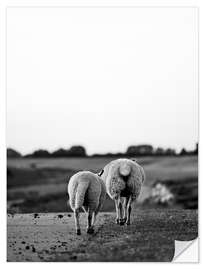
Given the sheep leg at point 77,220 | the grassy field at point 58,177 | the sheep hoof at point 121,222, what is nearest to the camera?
the sheep leg at point 77,220

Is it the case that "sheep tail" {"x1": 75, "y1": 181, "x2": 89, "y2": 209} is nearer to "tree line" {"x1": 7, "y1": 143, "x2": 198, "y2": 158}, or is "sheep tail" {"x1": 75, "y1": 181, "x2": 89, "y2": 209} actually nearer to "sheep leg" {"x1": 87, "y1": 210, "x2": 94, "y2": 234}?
"sheep leg" {"x1": 87, "y1": 210, "x2": 94, "y2": 234}

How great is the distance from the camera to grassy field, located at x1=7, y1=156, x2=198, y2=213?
7.75m

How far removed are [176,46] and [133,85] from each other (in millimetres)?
749

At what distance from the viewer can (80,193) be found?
22.8 feet

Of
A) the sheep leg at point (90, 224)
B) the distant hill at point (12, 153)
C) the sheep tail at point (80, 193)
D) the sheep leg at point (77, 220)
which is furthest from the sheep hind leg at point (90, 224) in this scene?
the distant hill at point (12, 153)

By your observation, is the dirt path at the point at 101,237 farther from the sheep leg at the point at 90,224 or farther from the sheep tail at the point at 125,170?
the sheep tail at the point at 125,170

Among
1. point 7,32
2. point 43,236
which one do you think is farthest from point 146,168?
point 7,32

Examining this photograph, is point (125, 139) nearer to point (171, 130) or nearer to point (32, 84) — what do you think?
point (171, 130)

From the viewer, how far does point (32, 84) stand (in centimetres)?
785

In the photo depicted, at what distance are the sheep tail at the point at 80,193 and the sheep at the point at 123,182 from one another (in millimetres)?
472

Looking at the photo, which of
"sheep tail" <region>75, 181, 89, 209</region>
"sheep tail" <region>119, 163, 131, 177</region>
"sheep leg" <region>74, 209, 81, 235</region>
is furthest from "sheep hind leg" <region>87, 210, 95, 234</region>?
"sheep tail" <region>119, 163, 131, 177</region>

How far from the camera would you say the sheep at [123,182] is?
7.30 m

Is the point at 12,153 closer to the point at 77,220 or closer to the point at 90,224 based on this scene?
the point at 77,220

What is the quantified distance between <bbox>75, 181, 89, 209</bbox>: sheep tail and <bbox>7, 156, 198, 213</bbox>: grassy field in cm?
71
